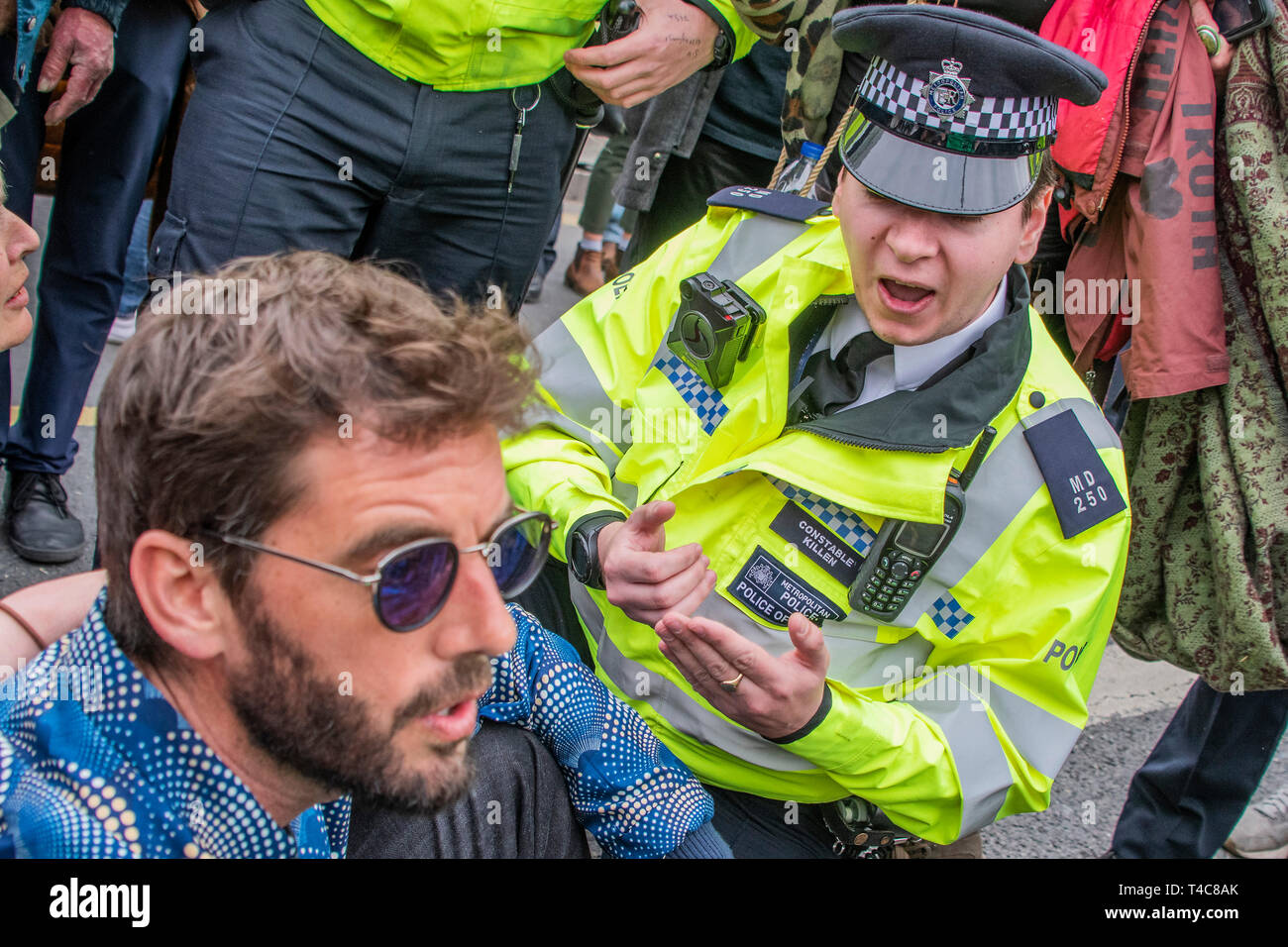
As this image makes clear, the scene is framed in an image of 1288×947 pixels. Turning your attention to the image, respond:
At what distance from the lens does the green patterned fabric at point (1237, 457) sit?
2.57 m

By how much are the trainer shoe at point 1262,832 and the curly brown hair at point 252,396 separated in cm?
279

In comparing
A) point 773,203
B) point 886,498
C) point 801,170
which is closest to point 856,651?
point 886,498

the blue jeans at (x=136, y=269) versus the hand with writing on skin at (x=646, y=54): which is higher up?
the hand with writing on skin at (x=646, y=54)

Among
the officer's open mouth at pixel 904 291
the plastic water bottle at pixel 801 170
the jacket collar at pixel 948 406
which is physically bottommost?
the jacket collar at pixel 948 406

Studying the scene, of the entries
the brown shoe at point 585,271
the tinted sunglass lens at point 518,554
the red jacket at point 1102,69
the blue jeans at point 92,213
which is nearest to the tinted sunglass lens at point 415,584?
the tinted sunglass lens at point 518,554

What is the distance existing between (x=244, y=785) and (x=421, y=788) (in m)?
0.19

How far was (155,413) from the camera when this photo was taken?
53.4 inches

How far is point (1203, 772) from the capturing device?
3012 mm

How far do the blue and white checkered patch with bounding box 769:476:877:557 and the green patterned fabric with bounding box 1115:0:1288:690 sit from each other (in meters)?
1.03

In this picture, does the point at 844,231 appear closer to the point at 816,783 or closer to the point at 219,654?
the point at 816,783

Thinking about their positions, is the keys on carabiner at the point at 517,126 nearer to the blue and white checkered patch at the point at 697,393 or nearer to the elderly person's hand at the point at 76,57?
the blue and white checkered patch at the point at 697,393

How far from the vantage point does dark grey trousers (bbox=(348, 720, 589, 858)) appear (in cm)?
166

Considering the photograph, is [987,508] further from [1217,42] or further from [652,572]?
[1217,42]
